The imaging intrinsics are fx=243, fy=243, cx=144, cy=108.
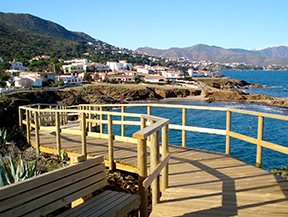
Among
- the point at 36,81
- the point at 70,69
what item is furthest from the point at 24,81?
the point at 70,69

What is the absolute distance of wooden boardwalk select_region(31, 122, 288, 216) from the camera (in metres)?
3.37

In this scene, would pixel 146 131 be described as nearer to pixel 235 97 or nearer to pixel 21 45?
pixel 235 97

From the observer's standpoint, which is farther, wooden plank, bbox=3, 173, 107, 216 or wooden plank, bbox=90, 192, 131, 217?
wooden plank, bbox=90, 192, 131, 217

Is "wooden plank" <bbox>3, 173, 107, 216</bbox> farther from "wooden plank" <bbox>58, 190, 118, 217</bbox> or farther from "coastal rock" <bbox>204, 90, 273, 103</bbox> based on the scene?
"coastal rock" <bbox>204, 90, 273, 103</bbox>

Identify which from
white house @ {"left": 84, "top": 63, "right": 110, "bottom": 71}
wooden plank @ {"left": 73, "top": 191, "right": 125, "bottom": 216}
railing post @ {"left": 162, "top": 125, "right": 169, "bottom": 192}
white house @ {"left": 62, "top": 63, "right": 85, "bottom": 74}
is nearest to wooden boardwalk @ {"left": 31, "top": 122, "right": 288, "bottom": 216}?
railing post @ {"left": 162, "top": 125, "right": 169, "bottom": 192}

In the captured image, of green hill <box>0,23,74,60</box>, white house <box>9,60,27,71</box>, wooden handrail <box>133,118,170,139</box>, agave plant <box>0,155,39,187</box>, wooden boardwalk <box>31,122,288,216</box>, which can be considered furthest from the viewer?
green hill <box>0,23,74,60</box>

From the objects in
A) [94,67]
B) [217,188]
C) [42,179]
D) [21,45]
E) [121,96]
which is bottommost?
[121,96]

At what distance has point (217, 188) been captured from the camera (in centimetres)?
409

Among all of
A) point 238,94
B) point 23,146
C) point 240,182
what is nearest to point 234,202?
point 240,182

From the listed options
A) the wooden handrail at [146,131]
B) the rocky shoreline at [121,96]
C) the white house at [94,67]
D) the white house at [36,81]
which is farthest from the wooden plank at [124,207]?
the white house at [94,67]

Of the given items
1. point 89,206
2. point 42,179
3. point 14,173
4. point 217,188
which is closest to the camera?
point 42,179

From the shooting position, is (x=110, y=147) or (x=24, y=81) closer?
(x=110, y=147)

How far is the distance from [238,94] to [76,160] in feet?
203

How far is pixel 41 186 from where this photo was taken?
2.57 meters
